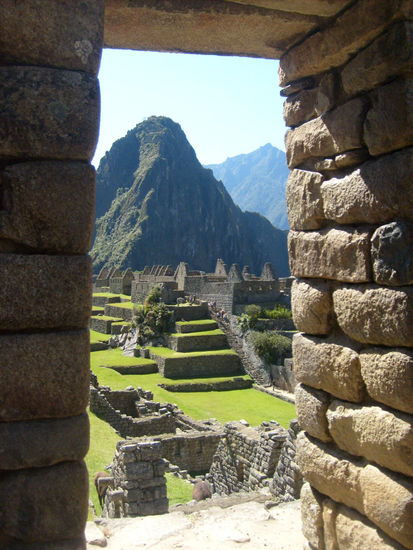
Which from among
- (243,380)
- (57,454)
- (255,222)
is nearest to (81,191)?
(57,454)

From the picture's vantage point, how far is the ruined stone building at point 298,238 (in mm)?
2895

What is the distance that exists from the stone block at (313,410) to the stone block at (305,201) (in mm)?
1184

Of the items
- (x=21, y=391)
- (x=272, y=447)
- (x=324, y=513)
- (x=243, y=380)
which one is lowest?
(x=243, y=380)

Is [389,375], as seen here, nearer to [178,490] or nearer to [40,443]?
[40,443]

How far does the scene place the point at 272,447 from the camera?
1022 centimetres

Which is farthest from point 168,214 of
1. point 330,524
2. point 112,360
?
point 330,524

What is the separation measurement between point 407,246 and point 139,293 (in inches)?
1545

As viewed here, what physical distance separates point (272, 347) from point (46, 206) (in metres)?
26.2

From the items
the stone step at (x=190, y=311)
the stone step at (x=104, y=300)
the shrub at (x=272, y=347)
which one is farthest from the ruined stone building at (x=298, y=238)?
the stone step at (x=104, y=300)

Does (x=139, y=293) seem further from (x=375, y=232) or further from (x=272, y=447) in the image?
(x=375, y=232)

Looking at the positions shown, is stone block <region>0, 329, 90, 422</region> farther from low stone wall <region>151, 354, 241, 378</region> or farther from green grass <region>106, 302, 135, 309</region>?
green grass <region>106, 302, 135, 309</region>

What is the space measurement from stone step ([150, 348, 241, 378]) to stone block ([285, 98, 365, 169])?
24.2 metres

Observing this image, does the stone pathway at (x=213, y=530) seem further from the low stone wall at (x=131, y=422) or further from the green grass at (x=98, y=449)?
the low stone wall at (x=131, y=422)

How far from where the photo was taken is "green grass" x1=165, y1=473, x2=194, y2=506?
34.3ft
